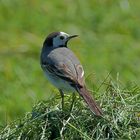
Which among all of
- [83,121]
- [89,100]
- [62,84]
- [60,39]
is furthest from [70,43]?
[83,121]

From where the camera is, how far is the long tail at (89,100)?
807 centimetres

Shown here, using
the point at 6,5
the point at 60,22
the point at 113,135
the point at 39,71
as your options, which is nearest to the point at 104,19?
the point at 60,22

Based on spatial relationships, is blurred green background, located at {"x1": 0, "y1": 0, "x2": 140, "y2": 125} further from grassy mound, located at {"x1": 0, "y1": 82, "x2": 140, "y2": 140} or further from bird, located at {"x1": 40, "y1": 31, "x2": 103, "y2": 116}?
grassy mound, located at {"x1": 0, "y1": 82, "x2": 140, "y2": 140}

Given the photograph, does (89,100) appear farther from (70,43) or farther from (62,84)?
(70,43)

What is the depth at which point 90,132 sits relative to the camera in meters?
7.97

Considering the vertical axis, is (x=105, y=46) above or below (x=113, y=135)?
above

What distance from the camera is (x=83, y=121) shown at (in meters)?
8.13

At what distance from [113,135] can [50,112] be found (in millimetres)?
781

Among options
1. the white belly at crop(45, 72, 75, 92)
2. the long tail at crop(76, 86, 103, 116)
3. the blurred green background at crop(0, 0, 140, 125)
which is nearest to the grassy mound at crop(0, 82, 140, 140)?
the long tail at crop(76, 86, 103, 116)

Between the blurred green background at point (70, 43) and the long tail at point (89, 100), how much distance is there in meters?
3.47

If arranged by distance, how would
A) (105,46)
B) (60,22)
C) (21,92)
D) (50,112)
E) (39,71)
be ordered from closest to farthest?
1. (50,112)
2. (21,92)
3. (39,71)
4. (105,46)
5. (60,22)

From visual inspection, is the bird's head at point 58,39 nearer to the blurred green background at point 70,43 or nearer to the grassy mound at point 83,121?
the grassy mound at point 83,121

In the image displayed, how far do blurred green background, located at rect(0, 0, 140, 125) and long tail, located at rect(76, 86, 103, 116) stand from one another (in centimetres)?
347

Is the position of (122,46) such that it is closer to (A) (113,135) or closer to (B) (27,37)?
(B) (27,37)
